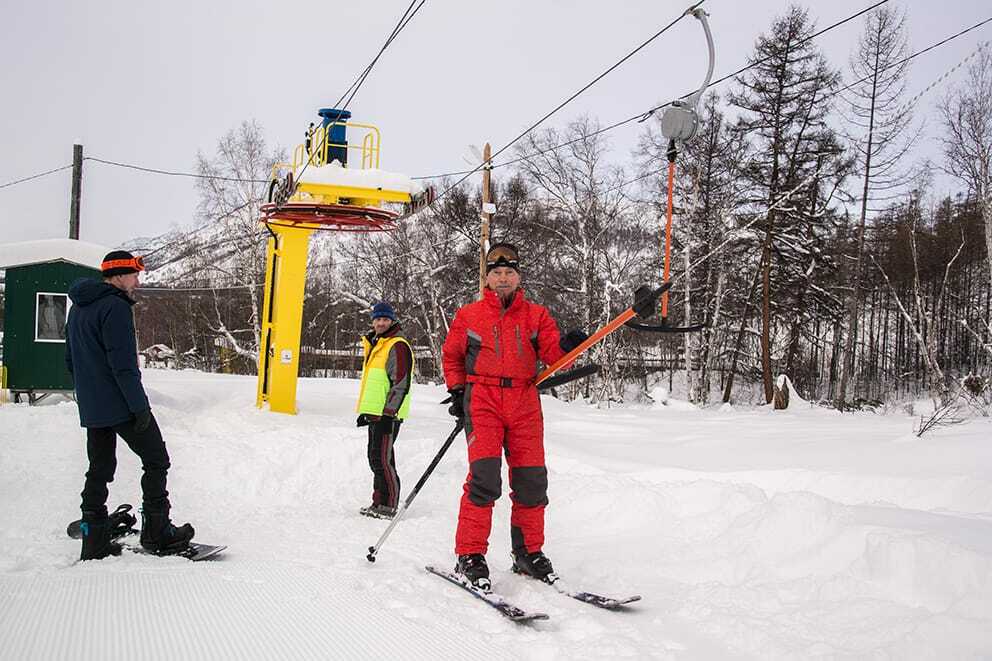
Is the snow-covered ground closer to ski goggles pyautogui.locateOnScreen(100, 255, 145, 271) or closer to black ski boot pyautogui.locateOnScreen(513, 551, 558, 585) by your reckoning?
black ski boot pyautogui.locateOnScreen(513, 551, 558, 585)

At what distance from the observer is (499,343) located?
4.21 meters

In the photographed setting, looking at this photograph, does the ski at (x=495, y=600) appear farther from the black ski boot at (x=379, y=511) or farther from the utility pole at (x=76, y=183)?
the utility pole at (x=76, y=183)

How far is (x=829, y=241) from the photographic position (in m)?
28.5

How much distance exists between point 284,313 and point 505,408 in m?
9.02

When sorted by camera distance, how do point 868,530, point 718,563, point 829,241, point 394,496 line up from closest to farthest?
1. point 868,530
2. point 718,563
3. point 394,496
4. point 829,241

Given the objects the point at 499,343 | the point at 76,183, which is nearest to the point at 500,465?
the point at 499,343

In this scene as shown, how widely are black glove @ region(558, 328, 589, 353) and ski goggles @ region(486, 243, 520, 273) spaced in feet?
1.83

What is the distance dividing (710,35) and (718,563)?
348 cm

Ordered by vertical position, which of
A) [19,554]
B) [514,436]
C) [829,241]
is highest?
[829,241]

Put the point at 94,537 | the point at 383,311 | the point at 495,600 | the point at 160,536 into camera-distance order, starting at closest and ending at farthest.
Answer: the point at 495,600, the point at 94,537, the point at 160,536, the point at 383,311

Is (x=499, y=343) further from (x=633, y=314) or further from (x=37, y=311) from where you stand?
(x=37, y=311)

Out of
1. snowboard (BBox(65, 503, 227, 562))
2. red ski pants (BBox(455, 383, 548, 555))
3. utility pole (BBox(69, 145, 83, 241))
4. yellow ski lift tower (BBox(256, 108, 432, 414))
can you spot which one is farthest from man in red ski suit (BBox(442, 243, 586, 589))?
utility pole (BBox(69, 145, 83, 241))

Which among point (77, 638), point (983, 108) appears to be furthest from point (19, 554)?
point (983, 108)

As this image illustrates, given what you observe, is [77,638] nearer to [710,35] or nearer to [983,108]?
[710,35]
